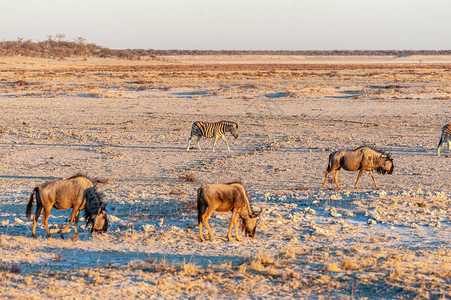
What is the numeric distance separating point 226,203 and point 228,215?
6.51 feet

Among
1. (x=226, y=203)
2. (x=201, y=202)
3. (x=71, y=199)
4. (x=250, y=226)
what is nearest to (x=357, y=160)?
(x=250, y=226)

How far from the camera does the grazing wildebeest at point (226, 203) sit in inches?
357

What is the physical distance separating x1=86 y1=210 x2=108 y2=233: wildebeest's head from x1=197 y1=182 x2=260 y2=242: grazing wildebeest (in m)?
1.71

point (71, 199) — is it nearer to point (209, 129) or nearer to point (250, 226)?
point (250, 226)

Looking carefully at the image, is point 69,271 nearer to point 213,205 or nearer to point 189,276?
point 189,276

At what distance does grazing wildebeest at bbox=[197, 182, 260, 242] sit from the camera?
9078mm

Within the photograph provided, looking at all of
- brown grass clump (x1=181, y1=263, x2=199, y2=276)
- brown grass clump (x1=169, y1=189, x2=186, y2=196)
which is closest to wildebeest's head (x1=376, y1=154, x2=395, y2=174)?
brown grass clump (x1=169, y1=189, x2=186, y2=196)

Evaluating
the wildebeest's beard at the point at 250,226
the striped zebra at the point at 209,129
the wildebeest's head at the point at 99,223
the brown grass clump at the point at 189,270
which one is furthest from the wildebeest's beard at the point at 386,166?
the brown grass clump at the point at 189,270

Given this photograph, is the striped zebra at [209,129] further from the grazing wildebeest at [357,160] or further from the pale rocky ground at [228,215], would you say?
the grazing wildebeest at [357,160]

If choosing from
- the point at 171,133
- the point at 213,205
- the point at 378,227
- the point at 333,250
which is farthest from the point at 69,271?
the point at 171,133

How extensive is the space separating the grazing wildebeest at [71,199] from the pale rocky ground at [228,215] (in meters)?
0.34

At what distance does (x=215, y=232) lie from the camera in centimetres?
1005

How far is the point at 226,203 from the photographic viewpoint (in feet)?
30.2

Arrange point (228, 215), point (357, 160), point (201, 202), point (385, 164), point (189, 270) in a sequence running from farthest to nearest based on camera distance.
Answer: point (385, 164), point (357, 160), point (228, 215), point (201, 202), point (189, 270)
